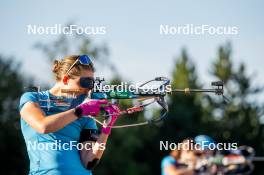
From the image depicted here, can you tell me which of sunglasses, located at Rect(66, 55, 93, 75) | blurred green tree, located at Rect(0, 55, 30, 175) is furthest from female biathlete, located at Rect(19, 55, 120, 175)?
blurred green tree, located at Rect(0, 55, 30, 175)

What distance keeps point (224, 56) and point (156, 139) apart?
22347 mm

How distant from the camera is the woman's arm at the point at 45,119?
4684mm

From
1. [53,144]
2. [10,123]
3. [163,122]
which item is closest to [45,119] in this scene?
[53,144]

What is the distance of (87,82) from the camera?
16.6 ft

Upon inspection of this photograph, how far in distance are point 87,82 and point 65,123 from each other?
476 mm

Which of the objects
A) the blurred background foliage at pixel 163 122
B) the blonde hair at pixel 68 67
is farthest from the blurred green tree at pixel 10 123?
the blonde hair at pixel 68 67

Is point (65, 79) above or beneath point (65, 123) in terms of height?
above

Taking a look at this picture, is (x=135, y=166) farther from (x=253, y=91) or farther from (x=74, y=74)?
(x=74, y=74)

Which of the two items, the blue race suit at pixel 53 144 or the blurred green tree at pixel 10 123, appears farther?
the blurred green tree at pixel 10 123

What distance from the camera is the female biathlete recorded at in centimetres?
479

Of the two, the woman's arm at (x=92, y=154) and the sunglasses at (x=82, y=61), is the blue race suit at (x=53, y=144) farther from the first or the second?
the sunglasses at (x=82, y=61)

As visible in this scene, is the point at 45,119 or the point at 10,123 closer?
the point at 45,119

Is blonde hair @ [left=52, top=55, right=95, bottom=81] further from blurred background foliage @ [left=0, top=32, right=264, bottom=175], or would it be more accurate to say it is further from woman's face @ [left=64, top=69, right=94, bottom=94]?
blurred background foliage @ [left=0, top=32, right=264, bottom=175]

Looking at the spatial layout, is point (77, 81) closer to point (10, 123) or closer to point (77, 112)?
point (77, 112)
